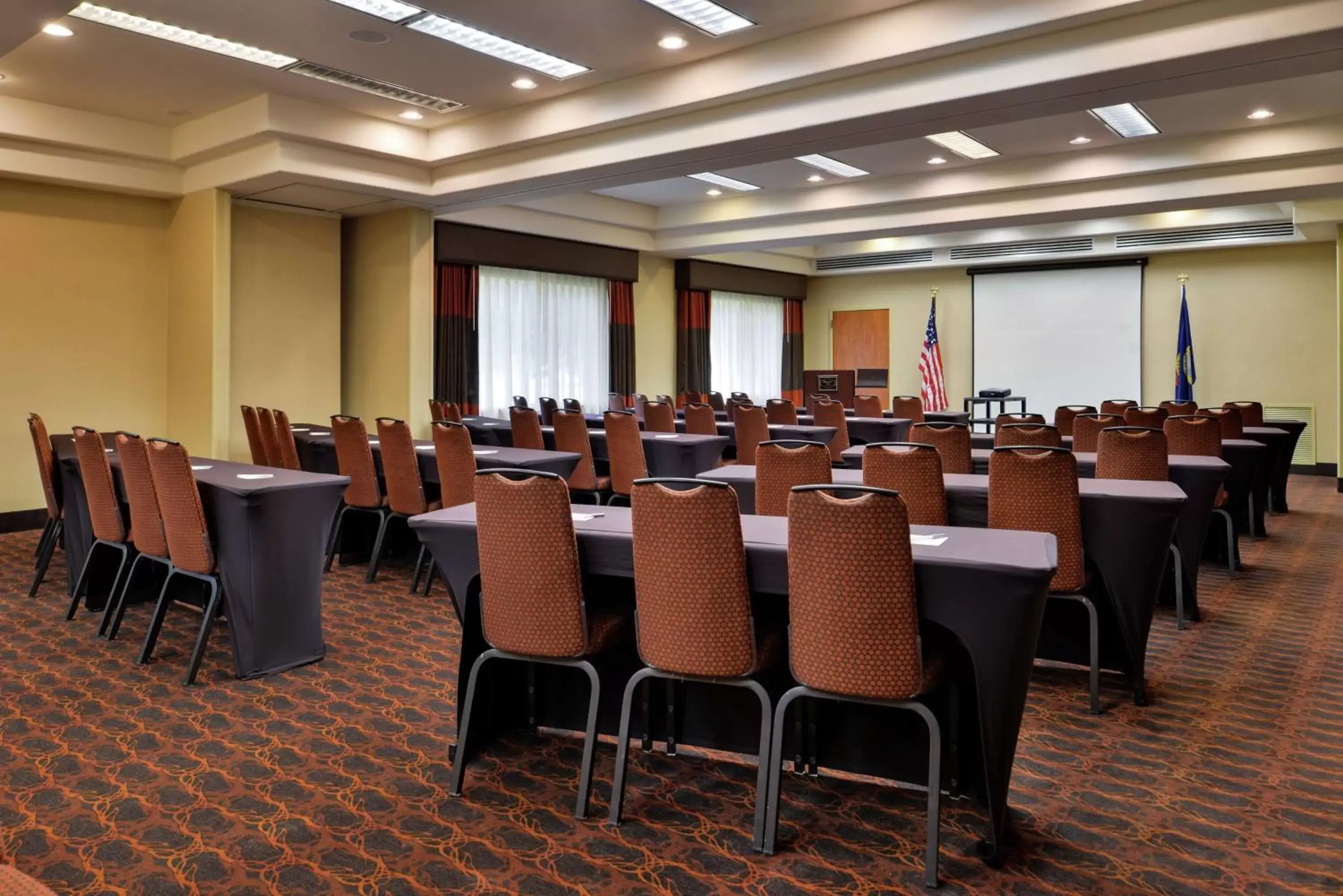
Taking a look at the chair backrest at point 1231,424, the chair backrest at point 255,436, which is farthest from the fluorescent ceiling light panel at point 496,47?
the chair backrest at point 1231,424

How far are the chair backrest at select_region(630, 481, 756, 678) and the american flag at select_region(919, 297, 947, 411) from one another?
488 inches

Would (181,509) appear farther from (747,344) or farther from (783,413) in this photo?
(747,344)

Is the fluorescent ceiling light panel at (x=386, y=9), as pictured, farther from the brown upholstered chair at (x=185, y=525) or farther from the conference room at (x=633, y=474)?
the brown upholstered chair at (x=185, y=525)

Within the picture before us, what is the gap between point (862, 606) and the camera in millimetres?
2314

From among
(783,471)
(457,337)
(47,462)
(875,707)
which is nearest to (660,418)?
(457,337)

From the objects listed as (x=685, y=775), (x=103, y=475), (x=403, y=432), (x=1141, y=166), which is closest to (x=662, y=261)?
(x=1141, y=166)

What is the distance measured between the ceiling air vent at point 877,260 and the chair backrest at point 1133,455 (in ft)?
32.3

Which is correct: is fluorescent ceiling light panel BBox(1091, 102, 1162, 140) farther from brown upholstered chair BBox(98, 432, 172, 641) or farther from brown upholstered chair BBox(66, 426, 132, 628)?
brown upholstered chair BBox(66, 426, 132, 628)

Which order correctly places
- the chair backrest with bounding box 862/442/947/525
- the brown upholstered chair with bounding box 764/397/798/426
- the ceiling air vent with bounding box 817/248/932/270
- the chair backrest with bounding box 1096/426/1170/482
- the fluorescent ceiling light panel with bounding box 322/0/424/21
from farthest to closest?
the ceiling air vent with bounding box 817/248/932/270, the brown upholstered chair with bounding box 764/397/798/426, the fluorescent ceiling light panel with bounding box 322/0/424/21, the chair backrest with bounding box 1096/426/1170/482, the chair backrest with bounding box 862/442/947/525

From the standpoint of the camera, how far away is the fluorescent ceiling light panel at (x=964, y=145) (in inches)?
332

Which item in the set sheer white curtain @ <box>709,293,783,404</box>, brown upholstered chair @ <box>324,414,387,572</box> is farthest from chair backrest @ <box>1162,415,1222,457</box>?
sheer white curtain @ <box>709,293,783,404</box>

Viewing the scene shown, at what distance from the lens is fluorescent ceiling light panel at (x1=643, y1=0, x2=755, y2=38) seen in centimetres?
555

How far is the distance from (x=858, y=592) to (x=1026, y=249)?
485 inches

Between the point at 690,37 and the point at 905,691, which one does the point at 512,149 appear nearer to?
the point at 690,37
